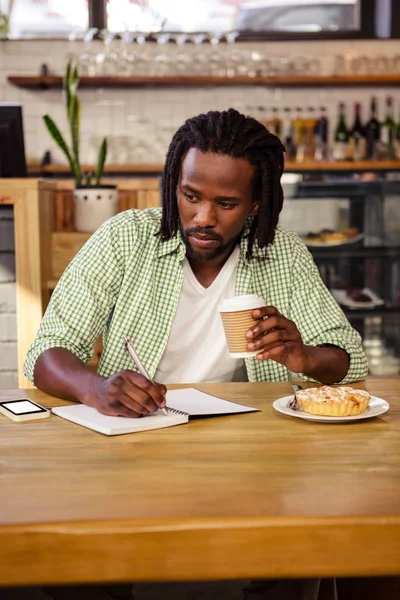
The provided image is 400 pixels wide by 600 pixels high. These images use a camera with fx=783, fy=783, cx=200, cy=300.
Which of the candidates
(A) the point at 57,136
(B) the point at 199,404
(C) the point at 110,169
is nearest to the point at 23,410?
(B) the point at 199,404

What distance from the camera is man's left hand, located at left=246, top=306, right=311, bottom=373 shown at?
4.75 feet

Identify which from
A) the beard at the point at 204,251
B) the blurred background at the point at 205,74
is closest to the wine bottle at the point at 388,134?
the blurred background at the point at 205,74

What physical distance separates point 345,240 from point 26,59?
282 cm

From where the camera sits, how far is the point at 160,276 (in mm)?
1931

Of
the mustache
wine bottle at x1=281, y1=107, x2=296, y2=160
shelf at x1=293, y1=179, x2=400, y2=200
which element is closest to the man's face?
the mustache

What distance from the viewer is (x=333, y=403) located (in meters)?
1.36

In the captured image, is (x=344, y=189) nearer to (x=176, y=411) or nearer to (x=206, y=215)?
(x=206, y=215)

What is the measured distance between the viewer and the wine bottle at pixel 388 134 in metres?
5.35

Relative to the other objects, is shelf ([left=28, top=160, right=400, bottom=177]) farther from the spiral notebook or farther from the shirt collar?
the spiral notebook

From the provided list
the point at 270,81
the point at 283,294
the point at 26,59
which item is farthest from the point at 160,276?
the point at 26,59

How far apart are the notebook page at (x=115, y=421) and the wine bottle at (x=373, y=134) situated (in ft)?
14.2

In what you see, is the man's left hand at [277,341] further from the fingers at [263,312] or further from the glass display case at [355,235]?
the glass display case at [355,235]

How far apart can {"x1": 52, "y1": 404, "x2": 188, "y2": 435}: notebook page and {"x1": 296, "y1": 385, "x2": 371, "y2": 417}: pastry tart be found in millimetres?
214

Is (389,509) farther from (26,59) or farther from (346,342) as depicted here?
(26,59)
